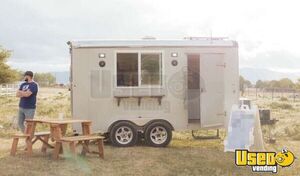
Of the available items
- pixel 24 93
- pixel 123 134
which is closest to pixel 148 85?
pixel 123 134

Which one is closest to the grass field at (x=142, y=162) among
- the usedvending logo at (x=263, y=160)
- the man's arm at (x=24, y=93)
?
the usedvending logo at (x=263, y=160)

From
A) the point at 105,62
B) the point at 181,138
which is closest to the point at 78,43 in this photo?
the point at 105,62

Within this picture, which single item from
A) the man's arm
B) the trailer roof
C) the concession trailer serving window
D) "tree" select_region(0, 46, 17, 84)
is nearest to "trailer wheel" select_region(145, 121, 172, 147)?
the concession trailer serving window

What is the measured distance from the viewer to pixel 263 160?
8.48 m

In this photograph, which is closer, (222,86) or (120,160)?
(120,160)

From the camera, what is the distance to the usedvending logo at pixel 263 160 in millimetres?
8148

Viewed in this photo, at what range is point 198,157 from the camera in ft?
30.8

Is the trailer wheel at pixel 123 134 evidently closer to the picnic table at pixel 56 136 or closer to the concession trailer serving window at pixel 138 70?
the concession trailer serving window at pixel 138 70

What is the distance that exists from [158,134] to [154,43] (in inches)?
83.8

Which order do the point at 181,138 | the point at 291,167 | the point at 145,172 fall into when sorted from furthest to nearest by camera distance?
the point at 181,138 → the point at 291,167 → the point at 145,172

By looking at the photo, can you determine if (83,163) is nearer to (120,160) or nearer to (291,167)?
(120,160)

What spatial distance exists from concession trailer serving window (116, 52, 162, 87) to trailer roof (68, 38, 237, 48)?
0.23 meters

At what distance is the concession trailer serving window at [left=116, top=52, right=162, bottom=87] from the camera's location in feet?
34.7

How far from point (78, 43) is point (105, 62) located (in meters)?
0.77
